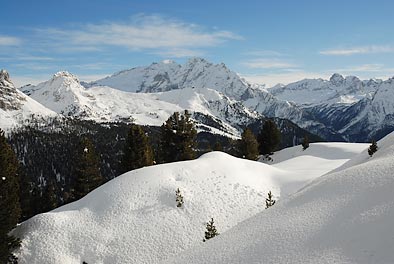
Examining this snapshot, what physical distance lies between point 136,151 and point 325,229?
36.2m

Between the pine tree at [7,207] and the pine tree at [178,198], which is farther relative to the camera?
the pine tree at [178,198]

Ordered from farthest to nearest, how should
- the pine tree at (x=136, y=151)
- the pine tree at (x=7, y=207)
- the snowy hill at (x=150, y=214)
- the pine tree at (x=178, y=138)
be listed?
the pine tree at (x=178, y=138)
the pine tree at (x=136, y=151)
the snowy hill at (x=150, y=214)
the pine tree at (x=7, y=207)

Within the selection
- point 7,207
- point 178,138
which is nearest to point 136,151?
point 178,138

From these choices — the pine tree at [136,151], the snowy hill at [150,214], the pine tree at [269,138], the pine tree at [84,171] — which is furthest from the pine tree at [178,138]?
the pine tree at [269,138]

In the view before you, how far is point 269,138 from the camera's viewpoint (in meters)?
66.7

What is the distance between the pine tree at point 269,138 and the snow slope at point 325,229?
1859 inches

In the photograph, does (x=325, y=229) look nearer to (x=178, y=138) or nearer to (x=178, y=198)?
(x=178, y=198)

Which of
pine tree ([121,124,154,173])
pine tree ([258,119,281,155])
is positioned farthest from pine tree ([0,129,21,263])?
pine tree ([258,119,281,155])

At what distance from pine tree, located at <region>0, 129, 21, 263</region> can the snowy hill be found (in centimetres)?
136

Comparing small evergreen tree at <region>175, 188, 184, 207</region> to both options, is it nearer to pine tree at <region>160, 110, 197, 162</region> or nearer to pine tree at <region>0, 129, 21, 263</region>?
pine tree at <region>0, 129, 21, 263</region>

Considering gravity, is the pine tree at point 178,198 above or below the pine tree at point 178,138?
below

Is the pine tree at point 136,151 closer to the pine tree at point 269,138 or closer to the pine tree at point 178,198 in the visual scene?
the pine tree at point 178,198

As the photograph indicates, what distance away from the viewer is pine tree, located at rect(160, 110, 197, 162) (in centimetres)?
5109

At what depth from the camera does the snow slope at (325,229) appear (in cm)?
1196
